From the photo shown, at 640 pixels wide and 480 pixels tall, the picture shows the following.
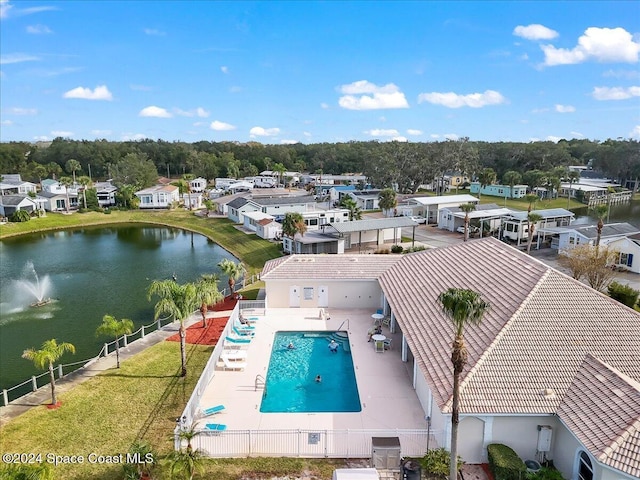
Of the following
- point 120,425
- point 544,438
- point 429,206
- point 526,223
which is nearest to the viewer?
point 544,438

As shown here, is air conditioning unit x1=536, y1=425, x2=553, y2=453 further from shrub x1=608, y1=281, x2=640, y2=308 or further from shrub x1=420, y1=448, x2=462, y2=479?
shrub x1=608, y1=281, x2=640, y2=308

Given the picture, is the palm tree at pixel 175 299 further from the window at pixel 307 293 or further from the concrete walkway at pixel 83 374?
the window at pixel 307 293

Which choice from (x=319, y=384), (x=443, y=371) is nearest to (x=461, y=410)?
(x=443, y=371)

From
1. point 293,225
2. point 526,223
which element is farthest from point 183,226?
point 526,223

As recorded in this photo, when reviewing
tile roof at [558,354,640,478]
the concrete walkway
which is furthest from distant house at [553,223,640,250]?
the concrete walkway

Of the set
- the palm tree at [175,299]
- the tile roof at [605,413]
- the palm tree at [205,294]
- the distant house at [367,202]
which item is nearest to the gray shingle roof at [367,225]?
the palm tree at [205,294]

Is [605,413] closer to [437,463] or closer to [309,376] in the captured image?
[437,463]

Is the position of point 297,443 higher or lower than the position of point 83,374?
higher
